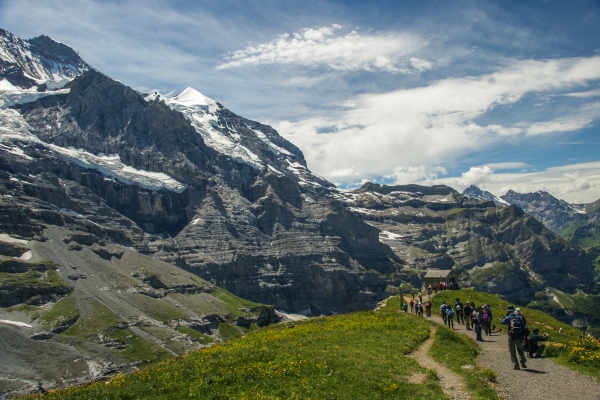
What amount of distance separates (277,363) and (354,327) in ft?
49.9

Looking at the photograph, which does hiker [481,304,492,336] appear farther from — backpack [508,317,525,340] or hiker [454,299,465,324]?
backpack [508,317,525,340]

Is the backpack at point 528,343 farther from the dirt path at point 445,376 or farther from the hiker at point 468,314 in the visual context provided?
the hiker at point 468,314

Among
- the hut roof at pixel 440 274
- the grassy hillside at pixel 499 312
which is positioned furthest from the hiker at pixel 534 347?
the hut roof at pixel 440 274

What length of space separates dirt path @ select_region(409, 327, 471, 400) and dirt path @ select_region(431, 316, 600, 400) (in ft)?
6.51

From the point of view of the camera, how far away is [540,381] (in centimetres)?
2580

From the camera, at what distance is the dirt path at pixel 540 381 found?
2347 centimetres

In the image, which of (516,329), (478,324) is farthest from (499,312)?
(516,329)

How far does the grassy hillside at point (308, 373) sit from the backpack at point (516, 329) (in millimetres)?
3625

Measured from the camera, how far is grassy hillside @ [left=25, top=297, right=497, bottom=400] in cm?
2348

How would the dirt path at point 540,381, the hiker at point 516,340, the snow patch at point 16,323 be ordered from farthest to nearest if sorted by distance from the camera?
the snow patch at point 16,323, the hiker at point 516,340, the dirt path at point 540,381

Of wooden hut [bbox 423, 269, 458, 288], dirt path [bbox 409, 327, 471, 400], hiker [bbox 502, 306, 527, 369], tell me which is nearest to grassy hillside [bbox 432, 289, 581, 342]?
dirt path [bbox 409, 327, 471, 400]

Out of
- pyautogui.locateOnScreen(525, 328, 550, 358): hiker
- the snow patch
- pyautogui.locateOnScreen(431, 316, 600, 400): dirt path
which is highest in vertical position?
pyautogui.locateOnScreen(525, 328, 550, 358): hiker

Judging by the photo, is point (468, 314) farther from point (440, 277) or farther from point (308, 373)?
point (440, 277)

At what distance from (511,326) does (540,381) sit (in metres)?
4.08
